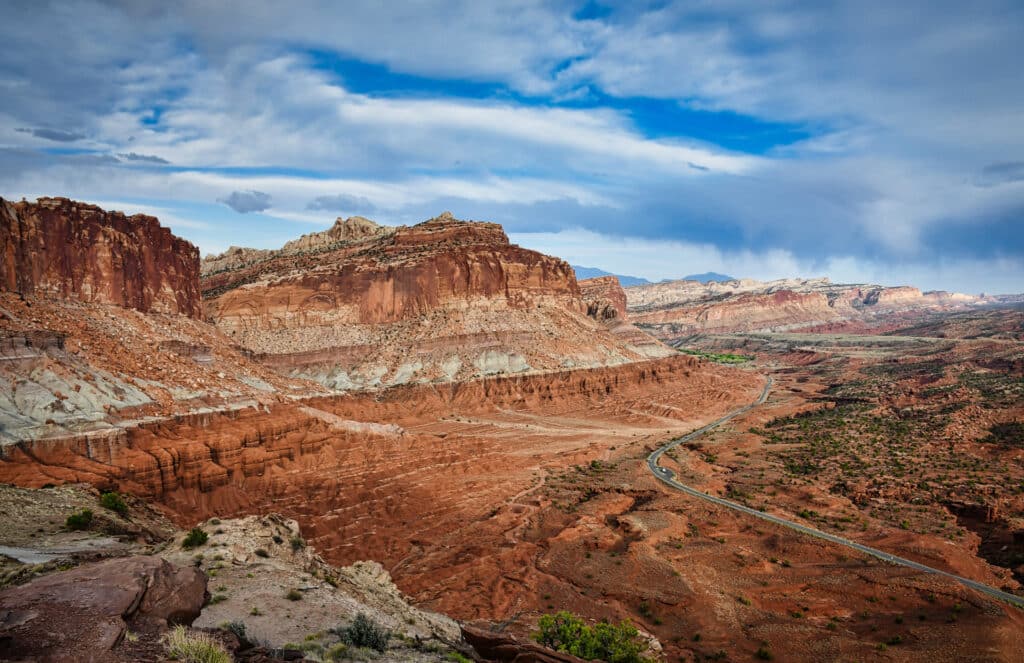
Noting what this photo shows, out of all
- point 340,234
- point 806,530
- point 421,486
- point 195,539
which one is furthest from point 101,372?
point 340,234

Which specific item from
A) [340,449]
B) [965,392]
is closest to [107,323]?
[340,449]

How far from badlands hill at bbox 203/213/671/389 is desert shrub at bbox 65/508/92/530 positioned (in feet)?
147

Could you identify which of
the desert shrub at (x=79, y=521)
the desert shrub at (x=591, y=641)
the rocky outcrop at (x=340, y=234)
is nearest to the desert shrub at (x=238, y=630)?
the desert shrub at (x=591, y=641)

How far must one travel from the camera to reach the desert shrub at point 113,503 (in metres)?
21.9

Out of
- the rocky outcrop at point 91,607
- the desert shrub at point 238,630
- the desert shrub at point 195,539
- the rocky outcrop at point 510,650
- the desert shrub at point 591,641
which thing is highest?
the rocky outcrop at point 91,607

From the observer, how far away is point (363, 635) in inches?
459

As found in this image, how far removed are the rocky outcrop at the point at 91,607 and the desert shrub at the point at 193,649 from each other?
72 cm

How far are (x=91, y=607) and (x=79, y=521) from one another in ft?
39.2

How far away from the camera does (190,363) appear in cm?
3928

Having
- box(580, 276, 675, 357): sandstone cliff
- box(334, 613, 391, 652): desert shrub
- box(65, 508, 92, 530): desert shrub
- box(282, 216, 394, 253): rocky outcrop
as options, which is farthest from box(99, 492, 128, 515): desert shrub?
box(580, 276, 675, 357): sandstone cliff

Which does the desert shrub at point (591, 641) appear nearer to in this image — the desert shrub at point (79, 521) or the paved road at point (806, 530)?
the paved road at point (806, 530)

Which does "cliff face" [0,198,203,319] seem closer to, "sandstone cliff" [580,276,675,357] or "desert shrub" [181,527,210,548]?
"desert shrub" [181,527,210,548]

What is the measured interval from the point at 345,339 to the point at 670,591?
183ft

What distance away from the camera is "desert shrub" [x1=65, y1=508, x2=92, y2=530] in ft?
58.9
